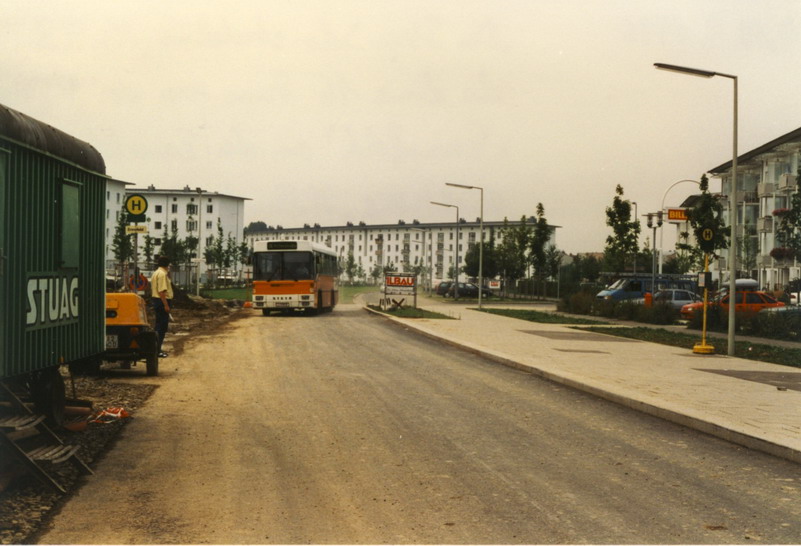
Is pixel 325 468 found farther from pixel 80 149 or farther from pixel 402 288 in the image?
pixel 402 288

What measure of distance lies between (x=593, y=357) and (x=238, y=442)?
426 inches

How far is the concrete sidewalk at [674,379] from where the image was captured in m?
9.00

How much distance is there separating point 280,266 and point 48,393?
85.1 ft

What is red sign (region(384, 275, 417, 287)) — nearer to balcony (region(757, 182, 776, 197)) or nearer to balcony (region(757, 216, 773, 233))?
balcony (region(757, 182, 776, 197))

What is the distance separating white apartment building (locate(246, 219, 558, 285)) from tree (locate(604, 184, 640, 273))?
375 feet

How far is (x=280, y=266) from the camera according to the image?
3375cm

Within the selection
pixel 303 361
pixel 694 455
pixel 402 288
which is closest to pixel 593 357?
pixel 303 361

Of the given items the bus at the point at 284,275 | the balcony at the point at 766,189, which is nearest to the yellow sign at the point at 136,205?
the bus at the point at 284,275

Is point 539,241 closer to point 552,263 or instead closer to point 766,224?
point 552,263

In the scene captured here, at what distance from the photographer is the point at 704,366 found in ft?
53.1

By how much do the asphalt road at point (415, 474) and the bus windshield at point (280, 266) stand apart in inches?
859

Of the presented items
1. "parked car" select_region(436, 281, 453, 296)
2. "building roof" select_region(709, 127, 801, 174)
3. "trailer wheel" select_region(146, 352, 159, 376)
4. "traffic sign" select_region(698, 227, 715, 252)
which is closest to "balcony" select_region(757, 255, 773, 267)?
"building roof" select_region(709, 127, 801, 174)

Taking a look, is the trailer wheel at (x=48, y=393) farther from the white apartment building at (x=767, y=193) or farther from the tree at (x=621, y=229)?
the white apartment building at (x=767, y=193)

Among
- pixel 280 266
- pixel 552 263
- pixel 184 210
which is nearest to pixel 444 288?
pixel 552 263
